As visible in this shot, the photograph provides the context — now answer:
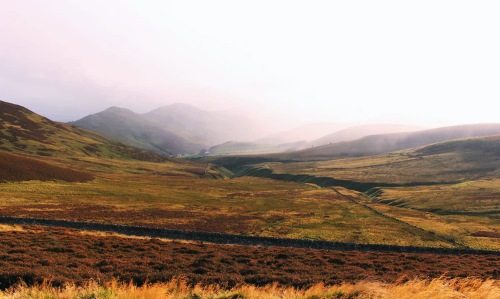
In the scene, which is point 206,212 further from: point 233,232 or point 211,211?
point 233,232

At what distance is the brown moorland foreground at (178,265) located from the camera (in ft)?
65.0

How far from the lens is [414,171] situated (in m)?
194

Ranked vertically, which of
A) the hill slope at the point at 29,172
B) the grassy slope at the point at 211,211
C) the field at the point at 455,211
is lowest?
the field at the point at 455,211

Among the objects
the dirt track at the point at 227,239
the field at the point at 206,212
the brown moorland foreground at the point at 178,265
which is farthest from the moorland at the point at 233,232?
the dirt track at the point at 227,239

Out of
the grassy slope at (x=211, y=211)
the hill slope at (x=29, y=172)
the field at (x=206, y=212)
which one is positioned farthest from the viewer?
the hill slope at (x=29, y=172)

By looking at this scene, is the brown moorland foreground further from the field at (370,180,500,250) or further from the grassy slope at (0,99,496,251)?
the field at (370,180,500,250)

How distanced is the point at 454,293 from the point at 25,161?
124475mm

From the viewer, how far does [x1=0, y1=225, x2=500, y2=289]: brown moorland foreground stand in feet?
65.0

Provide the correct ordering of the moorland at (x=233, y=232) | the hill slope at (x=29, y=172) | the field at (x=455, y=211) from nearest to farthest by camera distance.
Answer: the moorland at (x=233, y=232) < the field at (x=455, y=211) < the hill slope at (x=29, y=172)

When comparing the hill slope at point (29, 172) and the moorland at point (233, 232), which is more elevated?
the hill slope at point (29, 172)

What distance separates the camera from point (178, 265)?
88.3 ft

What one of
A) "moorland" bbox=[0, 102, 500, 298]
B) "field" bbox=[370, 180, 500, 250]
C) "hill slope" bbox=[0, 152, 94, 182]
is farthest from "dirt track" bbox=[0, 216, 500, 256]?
"hill slope" bbox=[0, 152, 94, 182]

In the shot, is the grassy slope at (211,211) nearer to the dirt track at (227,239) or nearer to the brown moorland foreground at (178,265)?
the dirt track at (227,239)

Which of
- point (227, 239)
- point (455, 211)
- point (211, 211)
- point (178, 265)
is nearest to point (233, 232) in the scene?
point (227, 239)
